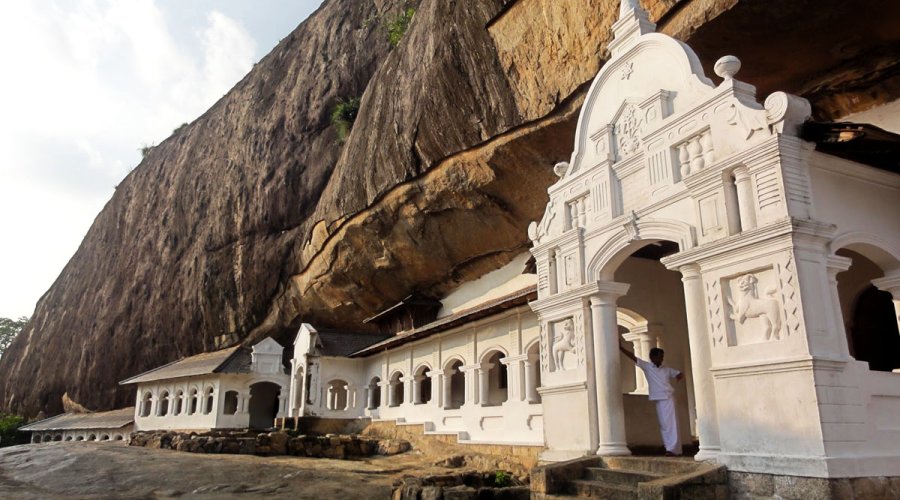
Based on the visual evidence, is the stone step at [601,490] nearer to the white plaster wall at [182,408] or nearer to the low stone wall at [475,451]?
the low stone wall at [475,451]

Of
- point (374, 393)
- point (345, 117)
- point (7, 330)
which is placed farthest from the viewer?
point (7, 330)

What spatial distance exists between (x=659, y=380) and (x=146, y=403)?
33830mm

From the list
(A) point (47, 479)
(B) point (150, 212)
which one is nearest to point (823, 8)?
(A) point (47, 479)

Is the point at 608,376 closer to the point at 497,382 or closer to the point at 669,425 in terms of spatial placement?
the point at 669,425

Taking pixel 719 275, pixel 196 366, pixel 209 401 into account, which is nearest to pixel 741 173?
pixel 719 275

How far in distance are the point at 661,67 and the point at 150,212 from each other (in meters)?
38.5

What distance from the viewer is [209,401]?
31.2 meters

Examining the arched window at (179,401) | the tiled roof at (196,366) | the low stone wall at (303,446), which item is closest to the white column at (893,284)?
the low stone wall at (303,446)

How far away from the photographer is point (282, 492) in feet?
34.6

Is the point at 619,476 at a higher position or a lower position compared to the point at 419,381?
lower

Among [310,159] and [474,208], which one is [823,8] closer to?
[474,208]

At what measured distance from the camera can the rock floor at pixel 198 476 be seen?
1046 centimetres

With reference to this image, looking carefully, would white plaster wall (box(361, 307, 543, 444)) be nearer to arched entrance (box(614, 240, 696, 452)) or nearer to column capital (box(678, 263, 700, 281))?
arched entrance (box(614, 240, 696, 452))

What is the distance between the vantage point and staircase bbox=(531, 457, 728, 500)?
6.29 meters
